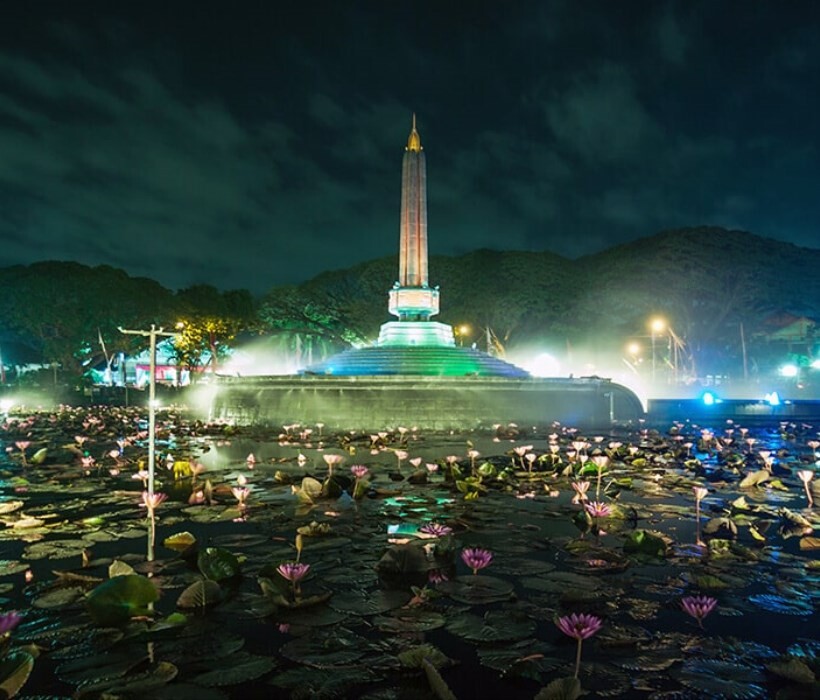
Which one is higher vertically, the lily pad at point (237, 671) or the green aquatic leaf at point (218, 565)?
the green aquatic leaf at point (218, 565)

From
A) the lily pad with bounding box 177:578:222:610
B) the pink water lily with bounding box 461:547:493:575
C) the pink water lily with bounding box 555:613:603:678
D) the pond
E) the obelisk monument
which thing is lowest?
the pond

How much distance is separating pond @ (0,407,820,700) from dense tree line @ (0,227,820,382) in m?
41.1

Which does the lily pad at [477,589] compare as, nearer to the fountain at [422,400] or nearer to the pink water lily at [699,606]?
the pink water lily at [699,606]

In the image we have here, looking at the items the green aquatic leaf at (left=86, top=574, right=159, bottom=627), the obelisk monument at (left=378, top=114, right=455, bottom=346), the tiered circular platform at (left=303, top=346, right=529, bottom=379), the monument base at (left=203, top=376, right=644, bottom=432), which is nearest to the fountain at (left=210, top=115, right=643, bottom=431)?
the monument base at (left=203, top=376, right=644, bottom=432)

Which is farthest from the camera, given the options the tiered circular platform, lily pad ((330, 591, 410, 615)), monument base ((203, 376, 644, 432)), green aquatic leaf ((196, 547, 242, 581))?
the tiered circular platform

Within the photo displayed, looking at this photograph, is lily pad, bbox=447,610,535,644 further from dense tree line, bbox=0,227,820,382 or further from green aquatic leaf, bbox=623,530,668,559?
dense tree line, bbox=0,227,820,382

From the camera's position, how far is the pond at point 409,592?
10.2 ft

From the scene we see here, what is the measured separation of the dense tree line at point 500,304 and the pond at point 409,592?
41119 mm

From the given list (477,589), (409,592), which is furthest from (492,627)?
(409,592)

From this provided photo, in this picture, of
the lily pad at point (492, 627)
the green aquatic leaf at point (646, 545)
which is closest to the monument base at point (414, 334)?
the green aquatic leaf at point (646, 545)

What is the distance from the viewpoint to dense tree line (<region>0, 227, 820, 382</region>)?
163 feet

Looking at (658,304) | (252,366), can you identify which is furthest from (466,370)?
(252,366)

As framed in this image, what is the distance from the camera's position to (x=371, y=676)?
314 centimetres

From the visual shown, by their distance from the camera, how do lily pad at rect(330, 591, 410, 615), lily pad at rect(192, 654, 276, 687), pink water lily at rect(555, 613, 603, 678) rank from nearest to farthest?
pink water lily at rect(555, 613, 603, 678)
lily pad at rect(192, 654, 276, 687)
lily pad at rect(330, 591, 410, 615)
